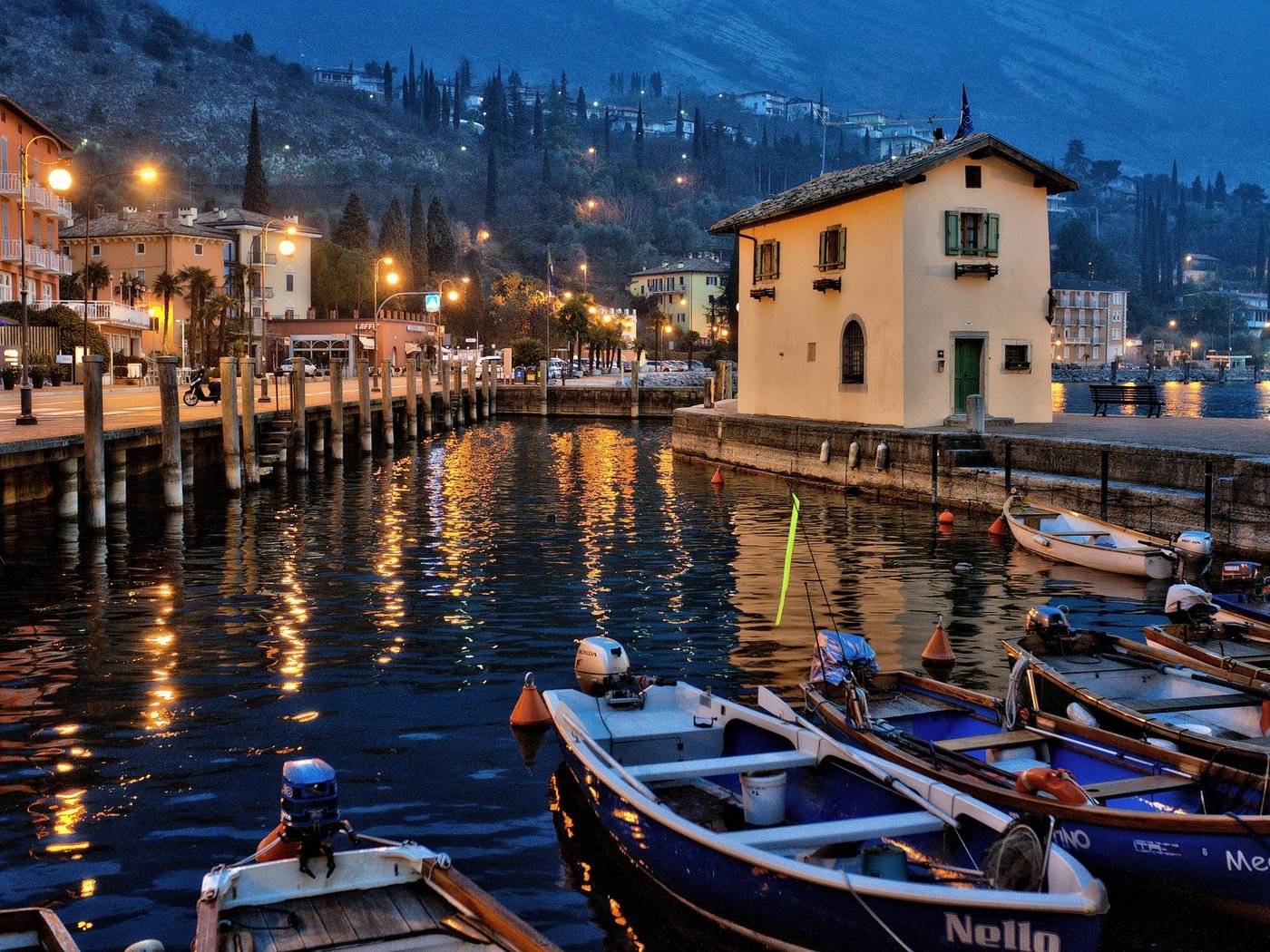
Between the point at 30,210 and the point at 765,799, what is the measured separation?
66438 millimetres

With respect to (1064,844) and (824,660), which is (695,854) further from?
(824,660)

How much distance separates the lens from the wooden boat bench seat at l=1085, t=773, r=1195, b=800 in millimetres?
9141

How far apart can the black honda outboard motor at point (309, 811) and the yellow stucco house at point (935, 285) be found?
2888 cm

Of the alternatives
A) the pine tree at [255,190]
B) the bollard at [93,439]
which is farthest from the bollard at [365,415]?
the pine tree at [255,190]

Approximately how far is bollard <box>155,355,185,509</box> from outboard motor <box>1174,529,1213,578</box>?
19.3m

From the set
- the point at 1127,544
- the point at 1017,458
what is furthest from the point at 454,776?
the point at 1017,458

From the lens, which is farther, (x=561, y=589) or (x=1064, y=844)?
(x=561, y=589)

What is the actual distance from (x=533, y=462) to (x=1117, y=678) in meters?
35.0

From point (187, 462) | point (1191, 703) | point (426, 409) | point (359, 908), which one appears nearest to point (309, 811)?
point (359, 908)

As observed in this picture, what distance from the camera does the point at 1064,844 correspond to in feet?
28.4

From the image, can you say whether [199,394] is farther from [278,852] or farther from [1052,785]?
[1052,785]

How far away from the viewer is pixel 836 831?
26.5 feet

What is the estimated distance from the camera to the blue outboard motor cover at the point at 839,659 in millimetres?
11938

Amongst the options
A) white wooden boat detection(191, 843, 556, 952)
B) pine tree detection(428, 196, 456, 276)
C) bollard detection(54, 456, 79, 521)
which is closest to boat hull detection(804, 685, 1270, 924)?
white wooden boat detection(191, 843, 556, 952)
